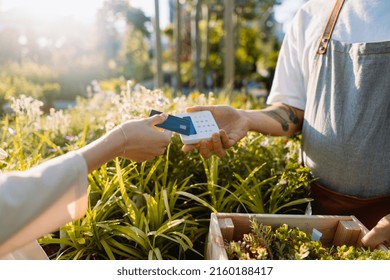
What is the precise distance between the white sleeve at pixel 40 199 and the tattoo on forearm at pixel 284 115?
118cm

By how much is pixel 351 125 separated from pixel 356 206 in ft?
1.19

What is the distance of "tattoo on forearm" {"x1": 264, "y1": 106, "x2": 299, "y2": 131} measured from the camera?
201 centimetres

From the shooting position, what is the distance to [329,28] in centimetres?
171

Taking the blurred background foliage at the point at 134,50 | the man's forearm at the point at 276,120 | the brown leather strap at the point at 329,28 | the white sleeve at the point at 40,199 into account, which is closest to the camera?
the white sleeve at the point at 40,199

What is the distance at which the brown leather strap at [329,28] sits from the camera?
5.55 ft

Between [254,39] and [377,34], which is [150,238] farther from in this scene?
[254,39]

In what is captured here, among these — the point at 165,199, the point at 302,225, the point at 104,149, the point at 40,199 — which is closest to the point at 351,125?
the point at 302,225

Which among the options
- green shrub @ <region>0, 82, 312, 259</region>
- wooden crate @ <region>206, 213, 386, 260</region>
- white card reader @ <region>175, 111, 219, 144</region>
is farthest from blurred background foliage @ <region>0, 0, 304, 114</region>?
wooden crate @ <region>206, 213, 386, 260</region>

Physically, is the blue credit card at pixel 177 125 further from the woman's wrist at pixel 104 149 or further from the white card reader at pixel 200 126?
the woman's wrist at pixel 104 149

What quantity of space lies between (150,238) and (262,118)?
823mm

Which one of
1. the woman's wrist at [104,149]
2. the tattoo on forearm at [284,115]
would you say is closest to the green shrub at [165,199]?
the tattoo on forearm at [284,115]

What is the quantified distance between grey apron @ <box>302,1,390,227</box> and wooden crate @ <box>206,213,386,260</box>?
285 millimetres

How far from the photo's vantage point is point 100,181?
191 cm

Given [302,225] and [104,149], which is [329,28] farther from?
[104,149]
